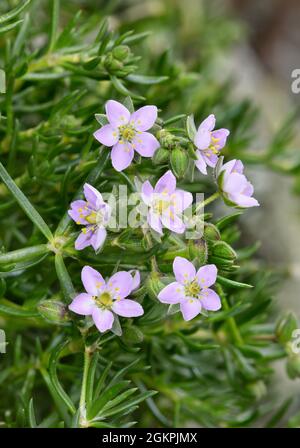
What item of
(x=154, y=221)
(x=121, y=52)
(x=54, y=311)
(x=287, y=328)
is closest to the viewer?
(x=154, y=221)

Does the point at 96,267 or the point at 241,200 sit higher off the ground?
the point at 241,200

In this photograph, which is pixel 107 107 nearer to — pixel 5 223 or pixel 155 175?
pixel 155 175

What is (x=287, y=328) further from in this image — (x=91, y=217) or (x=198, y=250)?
(x=91, y=217)

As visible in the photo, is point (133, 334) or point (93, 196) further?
point (133, 334)

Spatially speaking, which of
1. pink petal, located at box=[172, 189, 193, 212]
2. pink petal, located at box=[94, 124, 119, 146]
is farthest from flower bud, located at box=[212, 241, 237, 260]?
pink petal, located at box=[94, 124, 119, 146]

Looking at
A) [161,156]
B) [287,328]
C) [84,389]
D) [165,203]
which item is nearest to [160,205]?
[165,203]

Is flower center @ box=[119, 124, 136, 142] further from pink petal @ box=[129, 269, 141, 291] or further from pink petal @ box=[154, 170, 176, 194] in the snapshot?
pink petal @ box=[129, 269, 141, 291]

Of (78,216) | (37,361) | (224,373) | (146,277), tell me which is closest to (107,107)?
(78,216)
